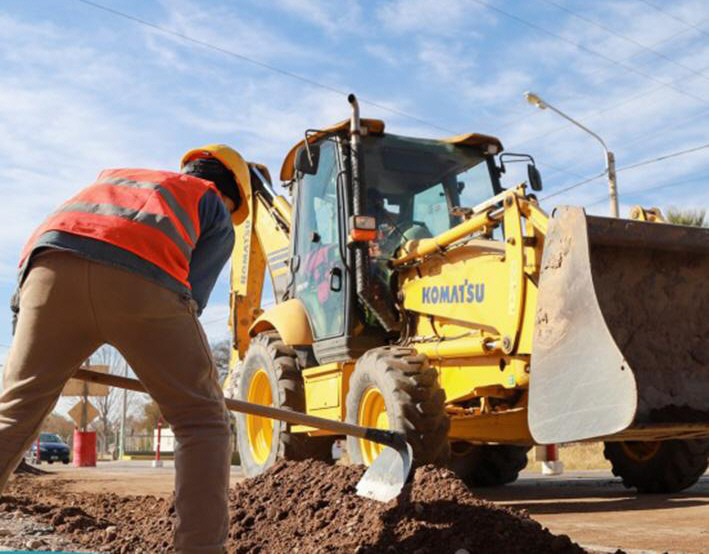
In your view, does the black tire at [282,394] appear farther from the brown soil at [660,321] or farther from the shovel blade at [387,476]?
the brown soil at [660,321]

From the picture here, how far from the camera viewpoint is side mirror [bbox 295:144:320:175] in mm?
7699

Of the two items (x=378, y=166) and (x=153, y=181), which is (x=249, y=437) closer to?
(x=378, y=166)

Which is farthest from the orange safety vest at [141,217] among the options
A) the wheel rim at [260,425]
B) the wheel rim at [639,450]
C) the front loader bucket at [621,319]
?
the wheel rim at [639,450]

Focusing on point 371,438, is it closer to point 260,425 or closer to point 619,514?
point 619,514

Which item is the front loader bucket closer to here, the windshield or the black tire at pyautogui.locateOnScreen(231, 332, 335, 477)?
the windshield

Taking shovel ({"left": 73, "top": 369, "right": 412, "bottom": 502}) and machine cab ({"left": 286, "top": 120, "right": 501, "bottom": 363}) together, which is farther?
machine cab ({"left": 286, "top": 120, "right": 501, "bottom": 363})

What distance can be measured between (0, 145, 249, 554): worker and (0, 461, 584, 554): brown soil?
3.82ft

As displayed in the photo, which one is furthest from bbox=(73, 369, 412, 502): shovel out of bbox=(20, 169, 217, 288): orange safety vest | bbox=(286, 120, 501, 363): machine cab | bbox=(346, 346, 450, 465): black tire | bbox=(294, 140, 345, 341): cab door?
bbox=(294, 140, 345, 341): cab door

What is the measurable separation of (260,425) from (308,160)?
3017mm

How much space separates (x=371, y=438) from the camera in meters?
4.77

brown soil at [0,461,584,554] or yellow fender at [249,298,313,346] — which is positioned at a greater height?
yellow fender at [249,298,313,346]

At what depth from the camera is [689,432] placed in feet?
17.1

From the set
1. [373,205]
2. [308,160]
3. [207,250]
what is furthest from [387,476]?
[373,205]

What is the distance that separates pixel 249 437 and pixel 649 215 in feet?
14.8
